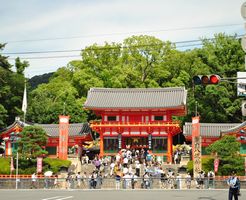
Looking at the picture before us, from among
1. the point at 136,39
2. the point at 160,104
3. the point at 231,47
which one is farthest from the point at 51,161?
the point at 136,39

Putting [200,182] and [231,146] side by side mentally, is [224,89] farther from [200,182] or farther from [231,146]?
[200,182]

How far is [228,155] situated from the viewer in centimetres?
4025

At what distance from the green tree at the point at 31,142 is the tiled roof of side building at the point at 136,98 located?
1060cm

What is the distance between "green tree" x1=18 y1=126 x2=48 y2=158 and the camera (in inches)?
A: 1711

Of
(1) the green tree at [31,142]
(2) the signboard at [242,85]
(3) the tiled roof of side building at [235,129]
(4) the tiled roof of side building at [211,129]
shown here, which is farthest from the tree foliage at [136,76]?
(2) the signboard at [242,85]

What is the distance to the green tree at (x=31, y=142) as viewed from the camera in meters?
43.5

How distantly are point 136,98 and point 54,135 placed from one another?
10433 millimetres

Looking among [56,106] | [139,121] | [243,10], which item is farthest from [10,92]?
[243,10]

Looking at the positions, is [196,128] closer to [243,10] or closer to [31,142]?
[31,142]

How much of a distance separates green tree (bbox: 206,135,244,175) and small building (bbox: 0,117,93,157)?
18.2 m

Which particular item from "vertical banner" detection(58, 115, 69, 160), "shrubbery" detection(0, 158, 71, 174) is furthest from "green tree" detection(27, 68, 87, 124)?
"shrubbery" detection(0, 158, 71, 174)

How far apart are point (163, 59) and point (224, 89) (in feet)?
47.3

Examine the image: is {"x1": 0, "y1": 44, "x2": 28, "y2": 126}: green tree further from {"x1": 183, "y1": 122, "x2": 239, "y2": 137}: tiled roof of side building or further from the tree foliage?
{"x1": 183, "y1": 122, "x2": 239, "y2": 137}: tiled roof of side building

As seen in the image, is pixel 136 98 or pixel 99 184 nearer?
pixel 99 184
